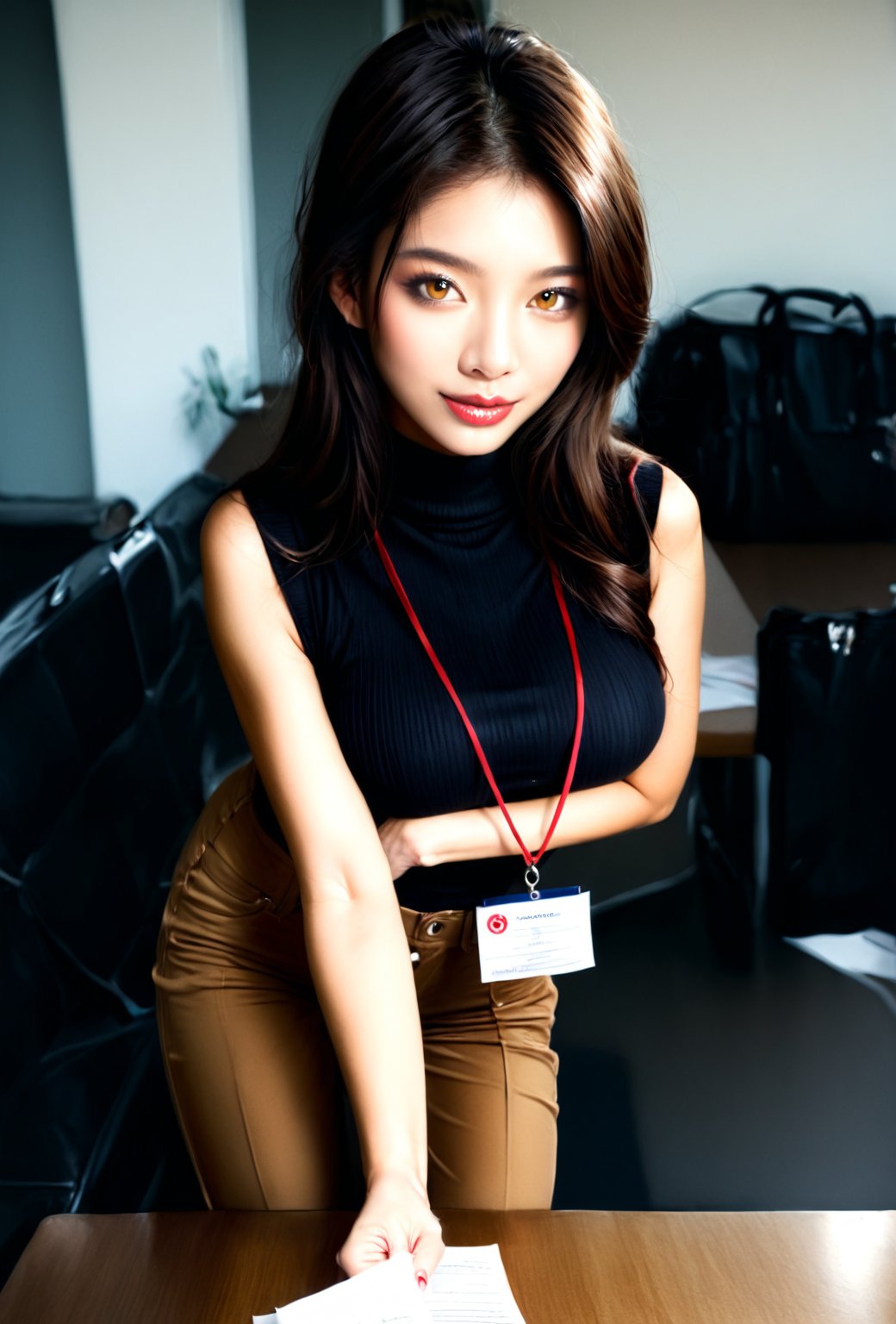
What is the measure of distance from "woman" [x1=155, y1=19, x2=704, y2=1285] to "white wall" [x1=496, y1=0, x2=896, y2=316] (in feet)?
4.71

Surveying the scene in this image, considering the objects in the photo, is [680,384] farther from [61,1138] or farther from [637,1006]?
[61,1138]

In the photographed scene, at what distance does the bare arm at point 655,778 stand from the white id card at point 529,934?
6 cm

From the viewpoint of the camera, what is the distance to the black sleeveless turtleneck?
1174 millimetres

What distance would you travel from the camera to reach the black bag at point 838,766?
8.02ft

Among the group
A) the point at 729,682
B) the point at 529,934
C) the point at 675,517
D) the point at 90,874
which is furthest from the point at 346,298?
the point at 729,682

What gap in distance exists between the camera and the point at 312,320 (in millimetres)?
1138

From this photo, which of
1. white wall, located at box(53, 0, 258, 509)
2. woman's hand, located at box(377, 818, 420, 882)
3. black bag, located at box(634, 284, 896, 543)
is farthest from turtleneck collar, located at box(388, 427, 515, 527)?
white wall, located at box(53, 0, 258, 509)

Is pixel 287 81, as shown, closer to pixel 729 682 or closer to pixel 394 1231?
pixel 729 682

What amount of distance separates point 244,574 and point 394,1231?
569 millimetres

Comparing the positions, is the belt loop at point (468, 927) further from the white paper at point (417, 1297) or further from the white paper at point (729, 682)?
the white paper at point (729, 682)

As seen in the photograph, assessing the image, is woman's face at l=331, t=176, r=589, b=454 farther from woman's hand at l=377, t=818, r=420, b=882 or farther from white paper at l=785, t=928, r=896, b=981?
white paper at l=785, t=928, r=896, b=981

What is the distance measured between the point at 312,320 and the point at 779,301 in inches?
67.9

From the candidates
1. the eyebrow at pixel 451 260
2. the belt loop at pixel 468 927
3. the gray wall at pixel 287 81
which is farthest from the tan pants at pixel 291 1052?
the gray wall at pixel 287 81

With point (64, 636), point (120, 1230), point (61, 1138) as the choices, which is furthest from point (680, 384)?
point (120, 1230)
